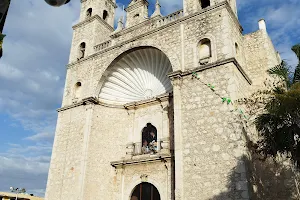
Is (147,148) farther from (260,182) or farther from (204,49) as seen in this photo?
(260,182)

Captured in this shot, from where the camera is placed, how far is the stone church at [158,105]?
964 centimetres

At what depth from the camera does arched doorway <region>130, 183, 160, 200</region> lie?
11968 mm

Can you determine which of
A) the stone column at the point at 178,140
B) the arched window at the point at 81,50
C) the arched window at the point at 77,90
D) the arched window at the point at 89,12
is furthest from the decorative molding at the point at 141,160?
the arched window at the point at 89,12

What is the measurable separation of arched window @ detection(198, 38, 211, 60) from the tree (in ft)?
11.8

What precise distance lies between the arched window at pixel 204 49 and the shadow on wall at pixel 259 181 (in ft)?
11.5

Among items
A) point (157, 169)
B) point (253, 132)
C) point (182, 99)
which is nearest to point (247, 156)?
point (253, 132)

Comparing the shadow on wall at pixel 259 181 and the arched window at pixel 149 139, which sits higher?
the arched window at pixel 149 139

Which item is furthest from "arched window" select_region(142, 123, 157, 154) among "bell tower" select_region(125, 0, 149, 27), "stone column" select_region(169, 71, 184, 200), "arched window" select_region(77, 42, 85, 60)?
"arched window" select_region(77, 42, 85, 60)

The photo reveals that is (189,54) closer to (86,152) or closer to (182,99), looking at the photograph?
(182,99)

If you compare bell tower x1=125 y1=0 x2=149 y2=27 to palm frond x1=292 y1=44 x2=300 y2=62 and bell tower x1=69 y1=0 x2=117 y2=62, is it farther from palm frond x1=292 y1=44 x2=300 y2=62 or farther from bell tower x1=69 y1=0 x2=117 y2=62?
palm frond x1=292 y1=44 x2=300 y2=62

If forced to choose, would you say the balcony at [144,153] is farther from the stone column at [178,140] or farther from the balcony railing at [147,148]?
the stone column at [178,140]

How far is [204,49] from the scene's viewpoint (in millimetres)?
11469

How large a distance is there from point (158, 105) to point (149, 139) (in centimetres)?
158

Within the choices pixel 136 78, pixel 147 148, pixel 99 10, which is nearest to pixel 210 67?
pixel 147 148
